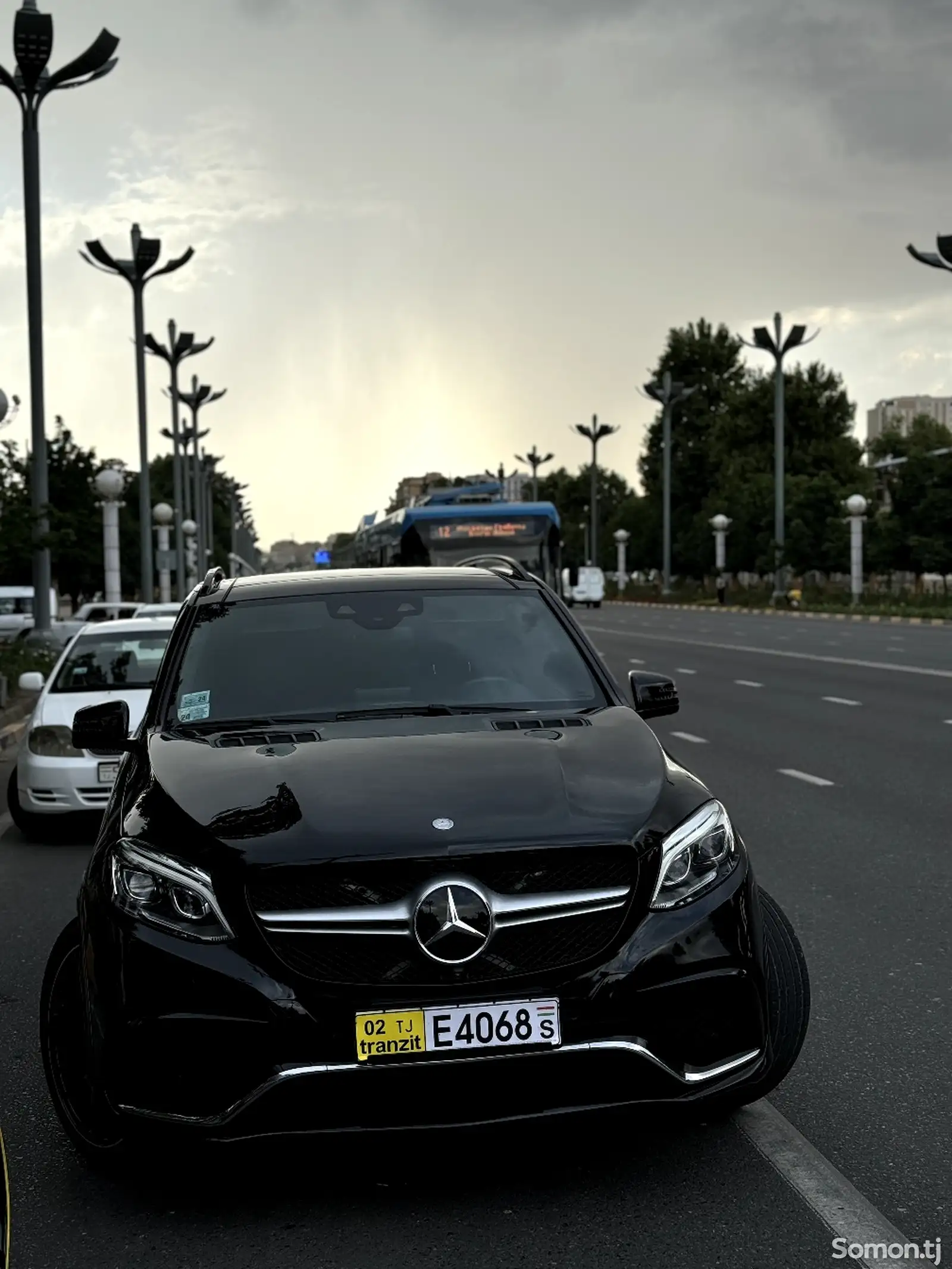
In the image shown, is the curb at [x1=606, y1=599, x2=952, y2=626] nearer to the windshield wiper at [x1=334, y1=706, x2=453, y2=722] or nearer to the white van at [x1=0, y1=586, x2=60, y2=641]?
the white van at [x1=0, y1=586, x2=60, y2=641]

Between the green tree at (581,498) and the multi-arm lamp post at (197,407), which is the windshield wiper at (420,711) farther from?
the green tree at (581,498)

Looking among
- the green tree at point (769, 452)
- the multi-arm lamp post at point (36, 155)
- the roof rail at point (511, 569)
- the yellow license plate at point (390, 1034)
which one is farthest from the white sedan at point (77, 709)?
the green tree at point (769, 452)

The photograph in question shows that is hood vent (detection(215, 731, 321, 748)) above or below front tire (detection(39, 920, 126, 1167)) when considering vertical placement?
above

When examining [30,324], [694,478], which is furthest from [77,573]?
[30,324]

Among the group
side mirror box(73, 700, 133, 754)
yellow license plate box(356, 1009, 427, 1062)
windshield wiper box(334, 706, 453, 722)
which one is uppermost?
windshield wiper box(334, 706, 453, 722)

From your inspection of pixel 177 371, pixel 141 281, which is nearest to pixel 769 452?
pixel 177 371

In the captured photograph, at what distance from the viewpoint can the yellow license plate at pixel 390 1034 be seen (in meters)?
3.93

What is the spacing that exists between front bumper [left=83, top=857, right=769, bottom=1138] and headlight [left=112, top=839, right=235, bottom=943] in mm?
34

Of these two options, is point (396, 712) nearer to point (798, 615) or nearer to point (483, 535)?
point (483, 535)

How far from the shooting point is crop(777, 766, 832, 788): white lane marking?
12.7 metres

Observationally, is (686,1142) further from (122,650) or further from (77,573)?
(77,573)

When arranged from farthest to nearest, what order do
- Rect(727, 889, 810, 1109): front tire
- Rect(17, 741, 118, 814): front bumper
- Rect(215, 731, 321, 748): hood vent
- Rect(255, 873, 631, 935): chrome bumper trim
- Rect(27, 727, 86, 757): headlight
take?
Rect(27, 727, 86, 757): headlight, Rect(17, 741, 118, 814): front bumper, Rect(215, 731, 321, 748): hood vent, Rect(727, 889, 810, 1109): front tire, Rect(255, 873, 631, 935): chrome bumper trim

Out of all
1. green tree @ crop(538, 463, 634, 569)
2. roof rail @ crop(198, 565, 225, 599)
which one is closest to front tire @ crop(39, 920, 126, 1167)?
roof rail @ crop(198, 565, 225, 599)

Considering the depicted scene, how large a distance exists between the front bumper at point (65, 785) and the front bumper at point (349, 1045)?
6.84m
